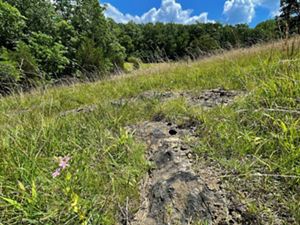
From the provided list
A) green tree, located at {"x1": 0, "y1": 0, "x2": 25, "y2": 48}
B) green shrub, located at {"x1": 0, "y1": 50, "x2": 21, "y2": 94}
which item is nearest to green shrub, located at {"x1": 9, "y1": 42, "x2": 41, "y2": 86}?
green shrub, located at {"x1": 0, "y1": 50, "x2": 21, "y2": 94}

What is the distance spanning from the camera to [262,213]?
4.29ft

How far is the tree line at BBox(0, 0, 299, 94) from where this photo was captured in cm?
728

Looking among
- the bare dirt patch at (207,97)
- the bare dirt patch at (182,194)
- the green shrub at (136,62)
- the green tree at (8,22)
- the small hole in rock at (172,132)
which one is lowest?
the bare dirt patch at (182,194)

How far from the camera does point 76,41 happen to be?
83.8 ft

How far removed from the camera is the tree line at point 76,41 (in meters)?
7.28

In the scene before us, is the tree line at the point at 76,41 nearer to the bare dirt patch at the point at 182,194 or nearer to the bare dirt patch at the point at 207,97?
the bare dirt patch at the point at 207,97

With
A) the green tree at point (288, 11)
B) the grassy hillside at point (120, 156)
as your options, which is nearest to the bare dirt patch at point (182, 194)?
the grassy hillside at point (120, 156)

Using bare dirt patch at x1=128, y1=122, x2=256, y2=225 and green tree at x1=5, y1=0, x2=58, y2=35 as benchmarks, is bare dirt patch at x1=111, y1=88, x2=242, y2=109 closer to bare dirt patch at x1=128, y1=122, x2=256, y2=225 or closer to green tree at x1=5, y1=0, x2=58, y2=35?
bare dirt patch at x1=128, y1=122, x2=256, y2=225

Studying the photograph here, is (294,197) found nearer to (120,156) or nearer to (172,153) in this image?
(172,153)

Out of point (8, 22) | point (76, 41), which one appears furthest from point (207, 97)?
point (76, 41)

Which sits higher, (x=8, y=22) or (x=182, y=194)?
(x=8, y=22)

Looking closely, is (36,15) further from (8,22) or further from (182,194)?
(182,194)

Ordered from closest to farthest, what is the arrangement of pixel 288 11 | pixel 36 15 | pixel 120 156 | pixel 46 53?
pixel 120 156 < pixel 288 11 < pixel 46 53 < pixel 36 15

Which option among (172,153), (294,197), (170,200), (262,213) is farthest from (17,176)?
(294,197)
